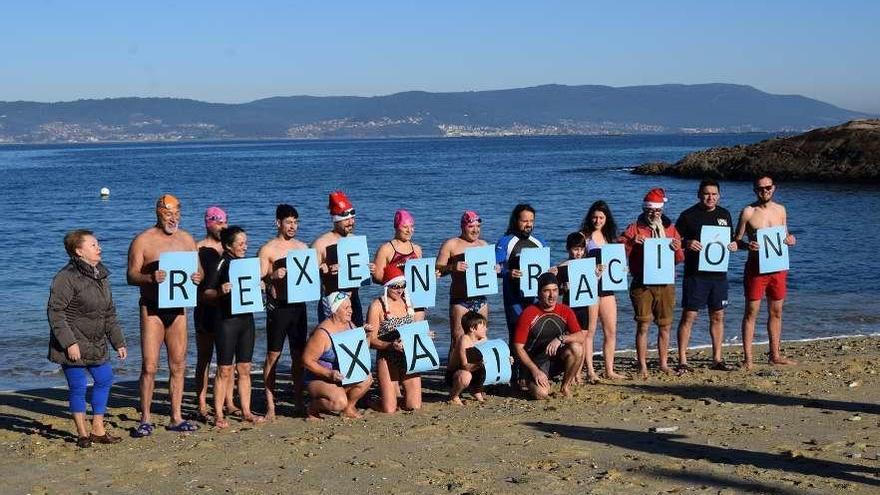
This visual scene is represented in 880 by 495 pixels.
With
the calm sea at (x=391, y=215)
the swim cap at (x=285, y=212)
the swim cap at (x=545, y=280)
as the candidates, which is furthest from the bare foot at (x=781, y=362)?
the swim cap at (x=285, y=212)

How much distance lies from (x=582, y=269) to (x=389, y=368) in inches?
87.0

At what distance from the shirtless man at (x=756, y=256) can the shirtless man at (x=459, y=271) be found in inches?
113

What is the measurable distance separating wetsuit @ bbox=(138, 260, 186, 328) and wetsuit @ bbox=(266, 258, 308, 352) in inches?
37.8

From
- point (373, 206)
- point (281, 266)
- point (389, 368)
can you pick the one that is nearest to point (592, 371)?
point (389, 368)

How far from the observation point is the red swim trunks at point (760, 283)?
1203 cm

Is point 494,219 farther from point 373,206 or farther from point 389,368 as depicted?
point 389,368

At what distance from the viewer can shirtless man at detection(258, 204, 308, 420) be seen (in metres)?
10.2

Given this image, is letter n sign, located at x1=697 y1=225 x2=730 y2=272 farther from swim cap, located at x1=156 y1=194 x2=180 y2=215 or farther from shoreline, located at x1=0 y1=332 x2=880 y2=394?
swim cap, located at x1=156 y1=194 x2=180 y2=215

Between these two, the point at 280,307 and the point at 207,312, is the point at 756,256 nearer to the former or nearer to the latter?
the point at 280,307

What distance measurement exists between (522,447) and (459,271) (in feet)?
8.16

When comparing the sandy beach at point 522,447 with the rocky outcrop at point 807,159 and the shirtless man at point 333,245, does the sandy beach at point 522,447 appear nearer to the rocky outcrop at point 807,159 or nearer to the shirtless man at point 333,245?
the shirtless man at point 333,245

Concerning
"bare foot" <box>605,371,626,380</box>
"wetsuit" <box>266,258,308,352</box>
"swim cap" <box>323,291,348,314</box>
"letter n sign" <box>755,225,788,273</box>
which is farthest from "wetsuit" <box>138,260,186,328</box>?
"letter n sign" <box>755,225,788,273</box>

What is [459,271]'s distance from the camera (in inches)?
436

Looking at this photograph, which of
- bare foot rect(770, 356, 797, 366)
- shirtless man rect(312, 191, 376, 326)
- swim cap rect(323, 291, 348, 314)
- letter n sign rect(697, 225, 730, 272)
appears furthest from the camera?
bare foot rect(770, 356, 797, 366)
